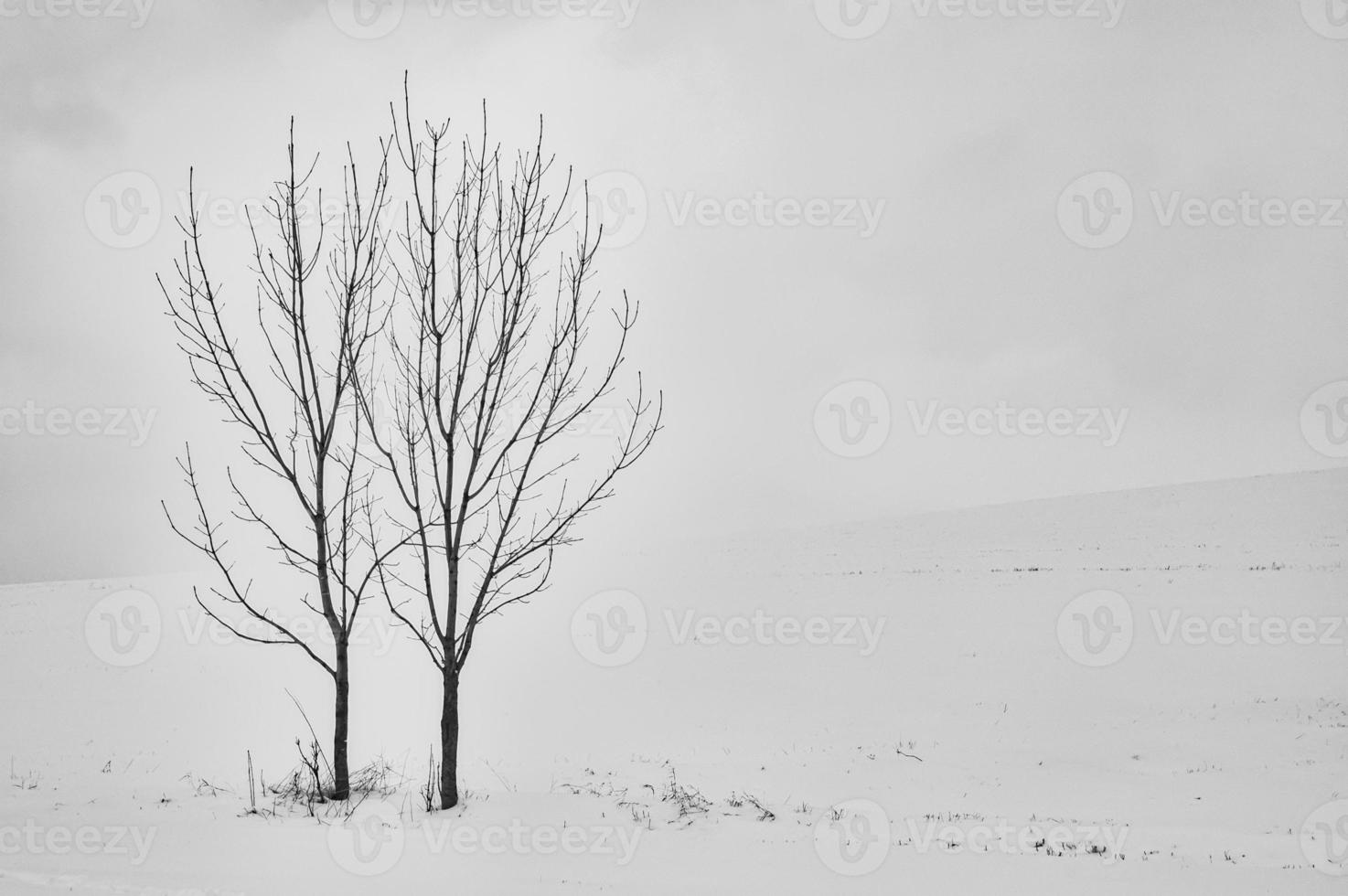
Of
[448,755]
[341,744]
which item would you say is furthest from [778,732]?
[341,744]

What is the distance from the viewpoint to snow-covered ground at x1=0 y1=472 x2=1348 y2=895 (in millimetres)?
6879

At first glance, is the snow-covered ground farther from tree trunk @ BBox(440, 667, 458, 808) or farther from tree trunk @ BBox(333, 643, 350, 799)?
tree trunk @ BBox(333, 643, 350, 799)

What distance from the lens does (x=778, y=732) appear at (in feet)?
54.5

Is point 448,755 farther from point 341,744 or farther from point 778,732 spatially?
point 778,732

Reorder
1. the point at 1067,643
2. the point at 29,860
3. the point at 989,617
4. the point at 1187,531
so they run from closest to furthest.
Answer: the point at 29,860, the point at 1067,643, the point at 989,617, the point at 1187,531

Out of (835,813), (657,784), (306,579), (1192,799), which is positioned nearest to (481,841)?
(835,813)

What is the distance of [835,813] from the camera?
360 inches

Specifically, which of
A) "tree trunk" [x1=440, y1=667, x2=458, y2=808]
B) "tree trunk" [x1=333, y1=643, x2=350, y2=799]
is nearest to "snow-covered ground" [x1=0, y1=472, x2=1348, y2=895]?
"tree trunk" [x1=440, y1=667, x2=458, y2=808]

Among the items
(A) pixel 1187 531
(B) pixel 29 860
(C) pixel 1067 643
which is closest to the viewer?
(B) pixel 29 860

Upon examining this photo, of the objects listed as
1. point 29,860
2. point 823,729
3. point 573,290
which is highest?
point 573,290

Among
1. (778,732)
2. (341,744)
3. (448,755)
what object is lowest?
(778,732)

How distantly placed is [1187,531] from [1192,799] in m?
33.1

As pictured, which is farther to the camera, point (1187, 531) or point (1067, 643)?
point (1187, 531)

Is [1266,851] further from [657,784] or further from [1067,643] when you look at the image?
[1067,643]
